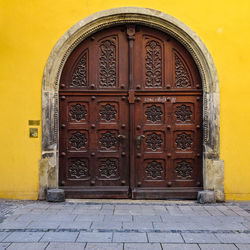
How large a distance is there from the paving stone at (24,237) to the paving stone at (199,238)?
174cm

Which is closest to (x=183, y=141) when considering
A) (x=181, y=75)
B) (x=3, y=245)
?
(x=181, y=75)

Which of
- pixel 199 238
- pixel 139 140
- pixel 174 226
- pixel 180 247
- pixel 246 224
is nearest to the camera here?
pixel 180 247

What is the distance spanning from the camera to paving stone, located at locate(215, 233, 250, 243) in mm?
3635

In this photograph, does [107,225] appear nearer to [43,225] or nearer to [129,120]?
[43,225]

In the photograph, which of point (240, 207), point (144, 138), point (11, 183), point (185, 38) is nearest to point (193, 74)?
point (185, 38)

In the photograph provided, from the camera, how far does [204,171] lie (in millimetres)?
5484

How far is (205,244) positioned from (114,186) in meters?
Result: 2.36

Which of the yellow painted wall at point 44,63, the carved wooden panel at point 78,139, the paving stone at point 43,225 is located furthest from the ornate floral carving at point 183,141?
the paving stone at point 43,225

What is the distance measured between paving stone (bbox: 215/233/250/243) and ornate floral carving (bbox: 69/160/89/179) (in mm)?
2606

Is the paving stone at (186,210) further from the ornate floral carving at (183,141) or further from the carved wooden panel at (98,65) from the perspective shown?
the carved wooden panel at (98,65)

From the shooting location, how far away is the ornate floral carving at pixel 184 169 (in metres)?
5.62

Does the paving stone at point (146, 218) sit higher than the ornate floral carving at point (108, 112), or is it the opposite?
the ornate floral carving at point (108, 112)

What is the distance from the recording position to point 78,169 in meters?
5.62

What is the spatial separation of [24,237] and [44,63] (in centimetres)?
296
